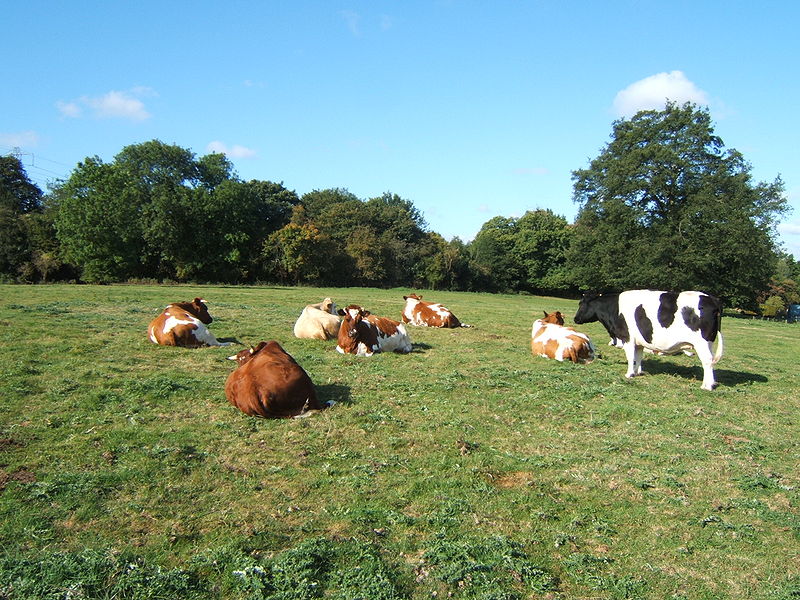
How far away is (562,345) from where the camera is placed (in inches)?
479

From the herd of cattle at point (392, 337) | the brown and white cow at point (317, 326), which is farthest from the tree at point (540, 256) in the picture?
the brown and white cow at point (317, 326)

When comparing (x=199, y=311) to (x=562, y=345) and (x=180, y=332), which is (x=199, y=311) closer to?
(x=180, y=332)

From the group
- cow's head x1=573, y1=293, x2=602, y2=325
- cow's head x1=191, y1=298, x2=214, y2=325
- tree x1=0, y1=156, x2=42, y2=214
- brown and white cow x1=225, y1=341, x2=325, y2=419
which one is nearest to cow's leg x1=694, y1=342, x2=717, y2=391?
cow's head x1=573, y1=293, x2=602, y2=325

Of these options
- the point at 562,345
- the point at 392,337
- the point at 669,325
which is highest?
the point at 669,325

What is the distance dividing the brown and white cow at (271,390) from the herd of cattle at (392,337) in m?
0.01

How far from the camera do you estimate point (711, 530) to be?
4.62 m

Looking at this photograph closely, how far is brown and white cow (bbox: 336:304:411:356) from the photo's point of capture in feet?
38.7

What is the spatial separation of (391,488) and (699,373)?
9.10 meters

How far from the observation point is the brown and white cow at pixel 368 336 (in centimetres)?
1179

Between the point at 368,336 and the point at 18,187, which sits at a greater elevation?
the point at 18,187

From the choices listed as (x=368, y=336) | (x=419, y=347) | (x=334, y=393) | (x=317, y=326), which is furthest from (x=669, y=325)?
(x=317, y=326)

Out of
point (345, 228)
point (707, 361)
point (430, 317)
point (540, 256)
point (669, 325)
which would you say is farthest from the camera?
point (540, 256)

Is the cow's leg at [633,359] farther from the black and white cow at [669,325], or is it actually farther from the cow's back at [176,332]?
the cow's back at [176,332]

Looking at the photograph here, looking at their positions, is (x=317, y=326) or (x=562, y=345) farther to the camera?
(x=317, y=326)
